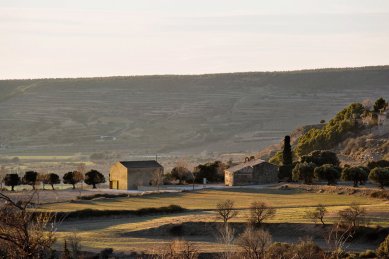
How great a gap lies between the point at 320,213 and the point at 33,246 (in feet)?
126

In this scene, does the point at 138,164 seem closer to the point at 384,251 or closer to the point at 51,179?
the point at 51,179

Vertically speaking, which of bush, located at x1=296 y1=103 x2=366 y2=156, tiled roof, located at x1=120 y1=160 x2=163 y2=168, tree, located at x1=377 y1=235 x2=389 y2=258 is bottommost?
tree, located at x1=377 y1=235 x2=389 y2=258

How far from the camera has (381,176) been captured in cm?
7244

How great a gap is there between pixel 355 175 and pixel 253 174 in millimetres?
12631

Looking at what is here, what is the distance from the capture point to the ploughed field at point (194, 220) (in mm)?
50363

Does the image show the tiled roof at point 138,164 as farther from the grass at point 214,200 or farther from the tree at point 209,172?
the grass at point 214,200

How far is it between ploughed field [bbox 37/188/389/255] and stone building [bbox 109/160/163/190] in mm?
12425

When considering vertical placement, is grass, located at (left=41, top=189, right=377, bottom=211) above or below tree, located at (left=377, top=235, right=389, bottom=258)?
above

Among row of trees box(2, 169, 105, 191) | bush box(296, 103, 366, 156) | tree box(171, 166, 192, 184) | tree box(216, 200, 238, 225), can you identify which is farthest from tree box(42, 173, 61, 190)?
bush box(296, 103, 366, 156)

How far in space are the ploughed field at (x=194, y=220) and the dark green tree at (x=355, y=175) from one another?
4.51 metres

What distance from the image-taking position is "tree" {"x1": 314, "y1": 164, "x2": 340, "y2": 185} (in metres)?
78.2

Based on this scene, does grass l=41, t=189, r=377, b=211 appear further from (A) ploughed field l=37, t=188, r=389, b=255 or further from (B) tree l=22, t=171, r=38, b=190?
(B) tree l=22, t=171, r=38, b=190

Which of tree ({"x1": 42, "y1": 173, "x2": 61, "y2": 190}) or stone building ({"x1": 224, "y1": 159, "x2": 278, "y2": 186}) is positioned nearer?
stone building ({"x1": 224, "y1": 159, "x2": 278, "y2": 186})

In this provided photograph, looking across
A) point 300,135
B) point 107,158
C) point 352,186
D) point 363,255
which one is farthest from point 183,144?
point 363,255
